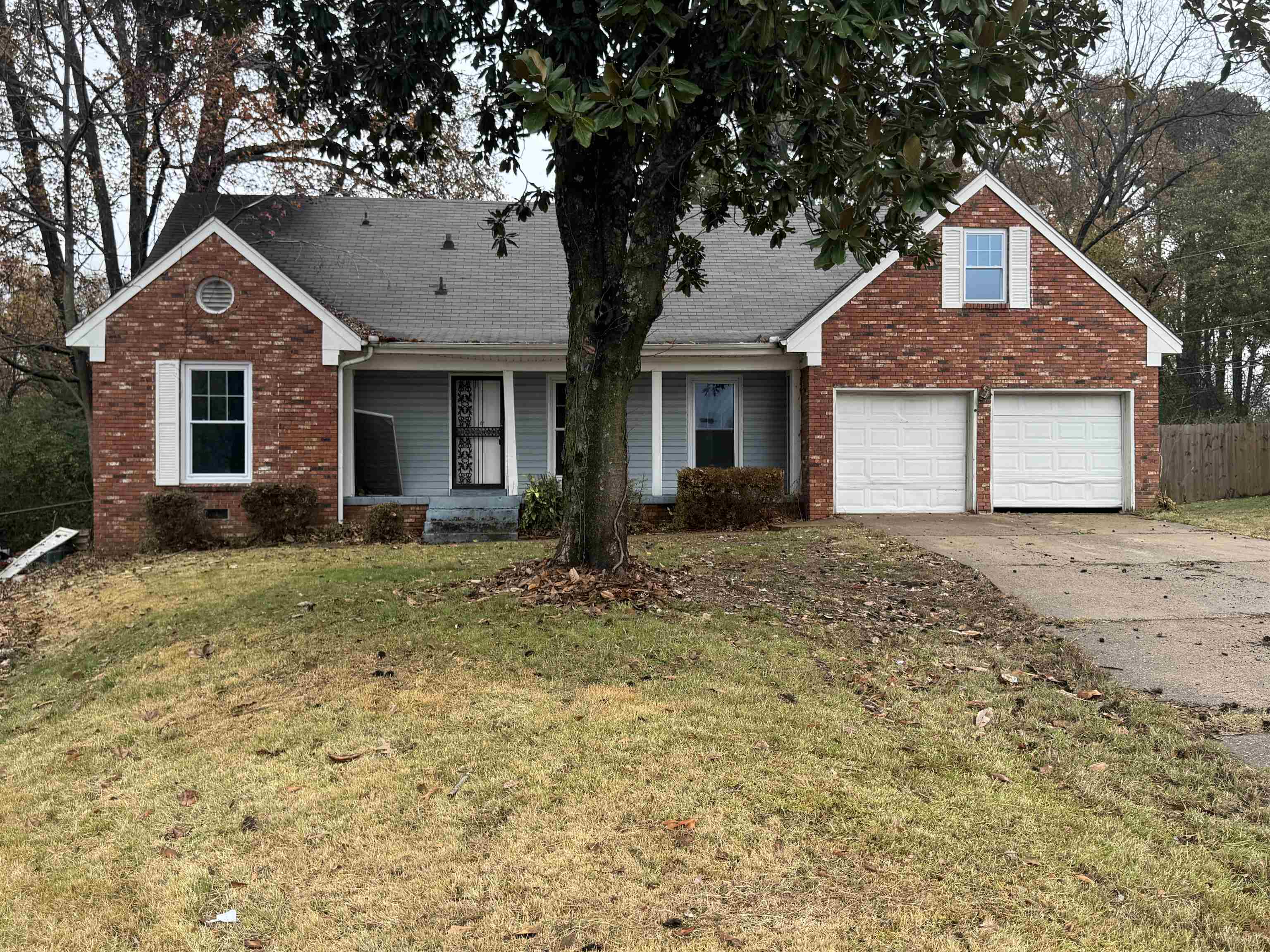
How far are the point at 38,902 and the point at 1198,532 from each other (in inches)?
538

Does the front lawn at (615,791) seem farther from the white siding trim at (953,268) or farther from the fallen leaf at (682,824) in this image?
the white siding trim at (953,268)

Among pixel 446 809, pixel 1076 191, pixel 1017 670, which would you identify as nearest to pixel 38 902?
pixel 446 809

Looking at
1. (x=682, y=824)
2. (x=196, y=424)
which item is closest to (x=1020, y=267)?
(x=682, y=824)

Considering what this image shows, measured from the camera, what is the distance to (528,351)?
14.3 metres

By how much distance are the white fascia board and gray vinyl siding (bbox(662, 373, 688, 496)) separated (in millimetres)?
5730

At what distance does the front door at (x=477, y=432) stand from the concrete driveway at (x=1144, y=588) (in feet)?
21.6

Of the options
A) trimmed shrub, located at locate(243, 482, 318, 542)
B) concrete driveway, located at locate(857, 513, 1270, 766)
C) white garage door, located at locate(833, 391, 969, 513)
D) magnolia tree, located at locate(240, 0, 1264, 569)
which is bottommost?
concrete driveway, located at locate(857, 513, 1270, 766)

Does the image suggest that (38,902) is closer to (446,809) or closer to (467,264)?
(446,809)

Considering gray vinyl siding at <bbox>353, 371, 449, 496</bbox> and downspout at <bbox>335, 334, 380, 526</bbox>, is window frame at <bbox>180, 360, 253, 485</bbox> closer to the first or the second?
downspout at <bbox>335, 334, 380, 526</bbox>

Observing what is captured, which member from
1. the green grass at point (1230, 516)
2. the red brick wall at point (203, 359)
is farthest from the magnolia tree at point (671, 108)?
the green grass at point (1230, 516)

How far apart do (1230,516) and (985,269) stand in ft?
19.6

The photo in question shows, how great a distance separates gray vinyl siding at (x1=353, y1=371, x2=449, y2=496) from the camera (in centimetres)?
1557

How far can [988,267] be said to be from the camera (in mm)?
14445

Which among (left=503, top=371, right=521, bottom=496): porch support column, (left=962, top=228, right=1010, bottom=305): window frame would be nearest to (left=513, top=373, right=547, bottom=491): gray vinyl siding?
(left=503, top=371, right=521, bottom=496): porch support column
